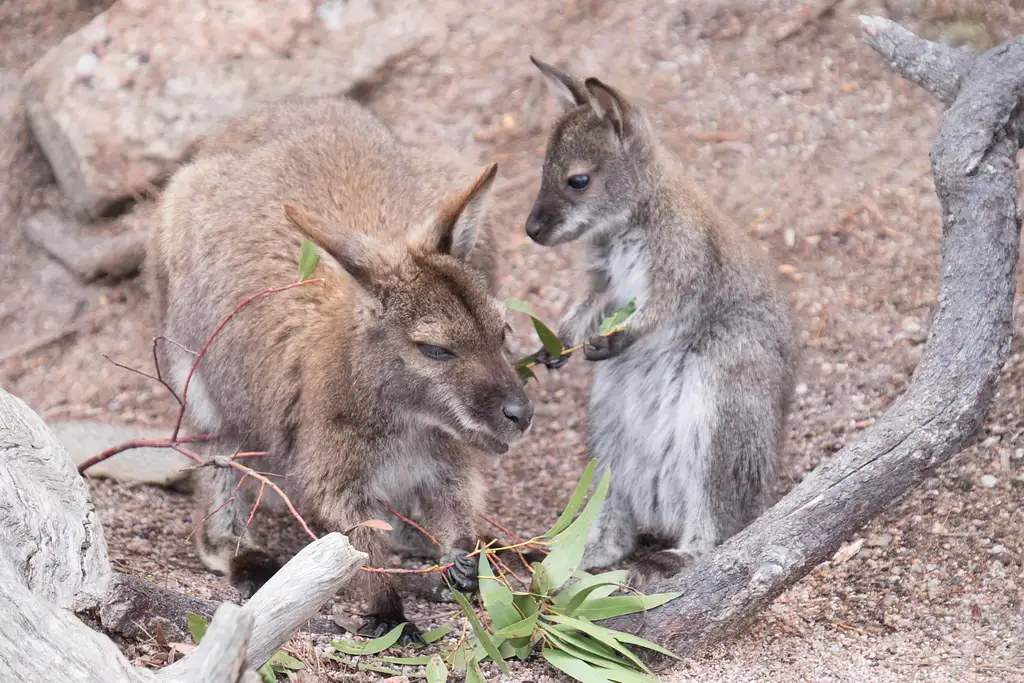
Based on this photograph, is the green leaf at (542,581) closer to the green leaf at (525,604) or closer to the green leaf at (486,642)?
the green leaf at (525,604)

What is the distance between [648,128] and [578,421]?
5.59 feet

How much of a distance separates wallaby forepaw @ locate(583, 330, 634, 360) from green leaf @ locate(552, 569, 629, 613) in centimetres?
109

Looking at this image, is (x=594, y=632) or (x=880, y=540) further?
(x=880, y=540)

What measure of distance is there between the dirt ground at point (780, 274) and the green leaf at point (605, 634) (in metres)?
0.34

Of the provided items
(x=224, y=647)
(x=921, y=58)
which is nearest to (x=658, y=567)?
(x=921, y=58)

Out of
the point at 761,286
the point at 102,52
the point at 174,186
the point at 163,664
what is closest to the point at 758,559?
the point at 761,286

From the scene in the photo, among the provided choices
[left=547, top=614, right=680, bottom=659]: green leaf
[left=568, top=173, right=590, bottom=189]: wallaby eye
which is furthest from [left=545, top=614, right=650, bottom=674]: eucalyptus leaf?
[left=568, top=173, right=590, bottom=189]: wallaby eye

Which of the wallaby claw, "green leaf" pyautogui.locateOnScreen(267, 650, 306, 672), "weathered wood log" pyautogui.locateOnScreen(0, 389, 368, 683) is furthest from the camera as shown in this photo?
the wallaby claw

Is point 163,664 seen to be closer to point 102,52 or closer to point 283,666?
point 283,666

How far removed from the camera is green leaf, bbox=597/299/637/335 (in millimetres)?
4617

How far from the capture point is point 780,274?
5973 millimetres

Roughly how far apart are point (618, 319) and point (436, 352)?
3.93ft

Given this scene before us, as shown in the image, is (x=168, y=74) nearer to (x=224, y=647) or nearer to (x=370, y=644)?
(x=370, y=644)

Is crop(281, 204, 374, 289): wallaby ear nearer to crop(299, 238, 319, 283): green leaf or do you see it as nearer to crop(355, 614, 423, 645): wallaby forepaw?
crop(299, 238, 319, 283): green leaf
